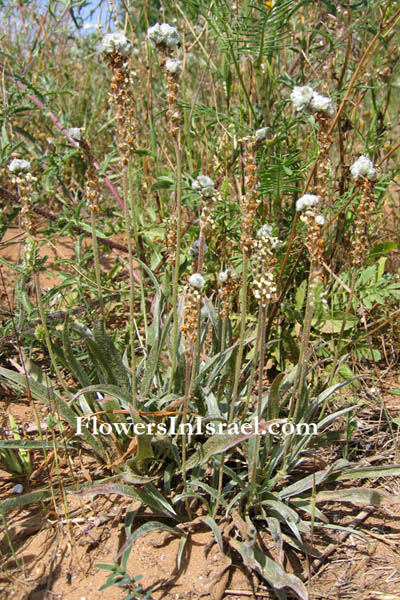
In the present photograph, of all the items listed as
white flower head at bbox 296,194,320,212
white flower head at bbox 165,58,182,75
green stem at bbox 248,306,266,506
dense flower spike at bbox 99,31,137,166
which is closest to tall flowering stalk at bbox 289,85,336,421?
white flower head at bbox 296,194,320,212

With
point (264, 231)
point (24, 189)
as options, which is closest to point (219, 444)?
point (264, 231)

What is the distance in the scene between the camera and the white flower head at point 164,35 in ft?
3.86

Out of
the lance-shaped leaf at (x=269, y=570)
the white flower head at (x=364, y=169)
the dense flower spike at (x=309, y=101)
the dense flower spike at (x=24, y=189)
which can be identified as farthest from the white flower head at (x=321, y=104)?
the lance-shaped leaf at (x=269, y=570)

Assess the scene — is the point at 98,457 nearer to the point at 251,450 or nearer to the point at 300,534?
the point at 251,450

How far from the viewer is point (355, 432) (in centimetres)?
194

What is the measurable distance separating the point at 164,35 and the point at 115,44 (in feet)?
0.37

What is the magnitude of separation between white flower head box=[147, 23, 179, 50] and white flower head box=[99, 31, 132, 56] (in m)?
0.06

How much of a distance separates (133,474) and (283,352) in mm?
960

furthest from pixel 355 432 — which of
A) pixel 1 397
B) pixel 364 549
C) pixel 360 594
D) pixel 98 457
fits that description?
pixel 1 397

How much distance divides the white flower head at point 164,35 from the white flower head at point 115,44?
0.19 feet

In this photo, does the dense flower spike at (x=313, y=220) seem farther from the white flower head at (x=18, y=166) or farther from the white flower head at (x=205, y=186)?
the white flower head at (x=18, y=166)

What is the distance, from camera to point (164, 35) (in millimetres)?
1191

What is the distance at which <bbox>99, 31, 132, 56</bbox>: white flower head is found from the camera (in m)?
1.18

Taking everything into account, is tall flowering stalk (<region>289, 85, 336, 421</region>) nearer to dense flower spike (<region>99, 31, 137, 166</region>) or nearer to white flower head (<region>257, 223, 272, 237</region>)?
white flower head (<region>257, 223, 272, 237</region>)
